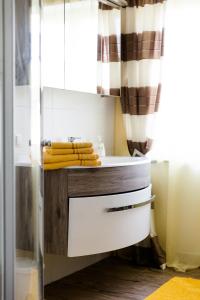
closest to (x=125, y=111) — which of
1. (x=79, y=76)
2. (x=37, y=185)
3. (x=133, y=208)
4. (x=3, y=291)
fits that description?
(x=79, y=76)

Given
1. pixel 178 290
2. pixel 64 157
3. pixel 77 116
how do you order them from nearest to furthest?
pixel 64 157 → pixel 178 290 → pixel 77 116

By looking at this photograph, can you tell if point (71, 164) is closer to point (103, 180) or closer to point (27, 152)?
point (103, 180)

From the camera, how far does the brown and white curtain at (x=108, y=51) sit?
290cm

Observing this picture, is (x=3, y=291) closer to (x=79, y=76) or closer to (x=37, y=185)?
(x=37, y=185)

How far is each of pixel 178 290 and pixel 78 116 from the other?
4.36 feet

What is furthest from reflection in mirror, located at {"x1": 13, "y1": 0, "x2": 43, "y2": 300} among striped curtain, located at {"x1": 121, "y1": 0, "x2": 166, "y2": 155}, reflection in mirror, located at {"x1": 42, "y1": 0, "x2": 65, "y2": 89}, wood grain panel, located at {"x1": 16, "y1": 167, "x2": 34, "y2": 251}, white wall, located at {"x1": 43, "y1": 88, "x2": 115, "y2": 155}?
striped curtain, located at {"x1": 121, "y1": 0, "x2": 166, "y2": 155}

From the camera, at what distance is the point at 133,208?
7.65 feet

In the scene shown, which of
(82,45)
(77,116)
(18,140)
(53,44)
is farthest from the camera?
(77,116)

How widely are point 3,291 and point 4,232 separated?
0.24m

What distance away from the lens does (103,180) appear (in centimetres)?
218

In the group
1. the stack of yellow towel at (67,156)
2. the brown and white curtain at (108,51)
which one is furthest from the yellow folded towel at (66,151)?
the brown and white curtain at (108,51)

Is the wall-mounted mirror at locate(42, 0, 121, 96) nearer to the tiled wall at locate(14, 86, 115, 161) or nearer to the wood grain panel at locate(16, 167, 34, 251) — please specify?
the tiled wall at locate(14, 86, 115, 161)

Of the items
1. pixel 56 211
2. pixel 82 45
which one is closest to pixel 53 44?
pixel 82 45

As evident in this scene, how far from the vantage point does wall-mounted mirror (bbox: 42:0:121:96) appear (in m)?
2.39
